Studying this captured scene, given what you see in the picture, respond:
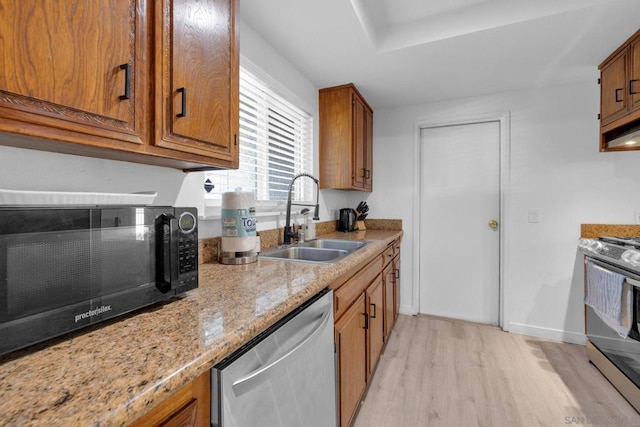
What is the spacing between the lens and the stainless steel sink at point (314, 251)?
168 centimetres

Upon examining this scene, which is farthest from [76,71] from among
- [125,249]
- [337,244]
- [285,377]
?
[337,244]

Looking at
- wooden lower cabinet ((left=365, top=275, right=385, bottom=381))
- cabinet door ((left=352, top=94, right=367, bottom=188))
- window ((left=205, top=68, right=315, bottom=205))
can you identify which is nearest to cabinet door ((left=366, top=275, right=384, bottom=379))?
wooden lower cabinet ((left=365, top=275, right=385, bottom=381))

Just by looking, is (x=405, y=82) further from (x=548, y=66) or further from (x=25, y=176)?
(x=25, y=176)

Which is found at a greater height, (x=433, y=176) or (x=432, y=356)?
(x=433, y=176)

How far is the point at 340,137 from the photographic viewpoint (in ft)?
8.08

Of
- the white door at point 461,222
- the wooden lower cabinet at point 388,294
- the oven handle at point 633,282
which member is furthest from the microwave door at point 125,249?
the white door at point 461,222

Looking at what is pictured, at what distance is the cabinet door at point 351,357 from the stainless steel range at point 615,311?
151 cm

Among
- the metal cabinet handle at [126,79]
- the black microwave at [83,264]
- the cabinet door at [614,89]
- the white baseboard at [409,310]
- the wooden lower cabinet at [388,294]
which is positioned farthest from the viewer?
the white baseboard at [409,310]

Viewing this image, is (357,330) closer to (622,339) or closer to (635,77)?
(622,339)

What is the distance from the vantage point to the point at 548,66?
84.0 inches

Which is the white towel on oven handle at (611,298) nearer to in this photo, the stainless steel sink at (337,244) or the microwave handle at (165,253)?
the stainless steel sink at (337,244)

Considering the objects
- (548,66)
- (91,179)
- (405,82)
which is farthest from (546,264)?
(91,179)

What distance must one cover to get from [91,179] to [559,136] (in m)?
3.28

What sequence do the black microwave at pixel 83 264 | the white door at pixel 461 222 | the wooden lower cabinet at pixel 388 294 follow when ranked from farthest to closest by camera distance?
the white door at pixel 461 222
the wooden lower cabinet at pixel 388 294
the black microwave at pixel 83 264
